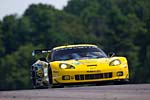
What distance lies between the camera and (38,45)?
109m

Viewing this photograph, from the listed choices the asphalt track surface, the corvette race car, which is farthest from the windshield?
the asphalt track surface

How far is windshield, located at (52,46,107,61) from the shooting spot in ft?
69.8

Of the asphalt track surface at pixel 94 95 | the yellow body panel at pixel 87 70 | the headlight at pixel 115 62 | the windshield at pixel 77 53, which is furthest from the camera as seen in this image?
the windshield at pixel 77 53

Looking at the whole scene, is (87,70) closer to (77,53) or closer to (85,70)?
(85,70)

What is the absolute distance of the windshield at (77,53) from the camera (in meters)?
21.3

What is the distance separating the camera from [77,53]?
21578mm

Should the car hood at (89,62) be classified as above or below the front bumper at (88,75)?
above

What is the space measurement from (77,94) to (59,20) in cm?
11006

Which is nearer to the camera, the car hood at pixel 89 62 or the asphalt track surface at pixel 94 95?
the asphalt track surface at pixel 94 95

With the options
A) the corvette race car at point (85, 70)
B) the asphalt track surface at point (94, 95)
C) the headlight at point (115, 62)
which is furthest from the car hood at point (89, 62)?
the asphalt track surface at point (94, 95)

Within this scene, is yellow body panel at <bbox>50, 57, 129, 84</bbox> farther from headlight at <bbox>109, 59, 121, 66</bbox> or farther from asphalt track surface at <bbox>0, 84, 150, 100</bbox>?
asphalt track surface at <bbox>0, 84, 150, 100</bbox>

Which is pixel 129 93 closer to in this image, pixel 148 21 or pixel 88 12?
pixel 148 21

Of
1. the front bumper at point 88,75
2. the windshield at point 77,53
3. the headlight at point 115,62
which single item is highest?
the windshield at point 77,53

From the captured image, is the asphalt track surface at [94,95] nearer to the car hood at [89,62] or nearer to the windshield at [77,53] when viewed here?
the car hood at [89,62]
